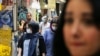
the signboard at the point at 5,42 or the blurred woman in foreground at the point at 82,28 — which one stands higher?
the blurred woman in foreground at the point at 82,28

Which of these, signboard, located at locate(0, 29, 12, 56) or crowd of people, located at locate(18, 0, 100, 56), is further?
signboard, located at locate(0, 29, 12, 56)

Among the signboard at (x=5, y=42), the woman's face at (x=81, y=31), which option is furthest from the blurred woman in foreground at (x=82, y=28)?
the signboard at (x=5, y=42)

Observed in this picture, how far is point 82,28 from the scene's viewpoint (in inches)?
44.8

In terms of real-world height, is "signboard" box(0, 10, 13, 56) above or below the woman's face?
below

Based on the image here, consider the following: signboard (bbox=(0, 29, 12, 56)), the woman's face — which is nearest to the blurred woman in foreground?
the woman's face

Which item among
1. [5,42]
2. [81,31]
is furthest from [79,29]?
[5,42]

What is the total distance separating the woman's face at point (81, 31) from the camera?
3.70 feet

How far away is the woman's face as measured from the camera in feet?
3.70

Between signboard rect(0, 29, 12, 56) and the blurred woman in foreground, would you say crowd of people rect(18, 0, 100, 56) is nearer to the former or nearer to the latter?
→ the blurred woman in foreground

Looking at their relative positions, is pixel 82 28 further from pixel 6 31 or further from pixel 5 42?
pixel 5 42

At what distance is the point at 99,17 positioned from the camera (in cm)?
115

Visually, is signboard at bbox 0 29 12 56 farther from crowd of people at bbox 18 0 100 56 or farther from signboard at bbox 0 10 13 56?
crowd of people at bbox 18 0 100 56

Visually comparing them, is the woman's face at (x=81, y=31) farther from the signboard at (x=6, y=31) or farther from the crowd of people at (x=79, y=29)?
the signboard at (x=6, y=31)

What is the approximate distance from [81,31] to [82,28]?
0.01m
